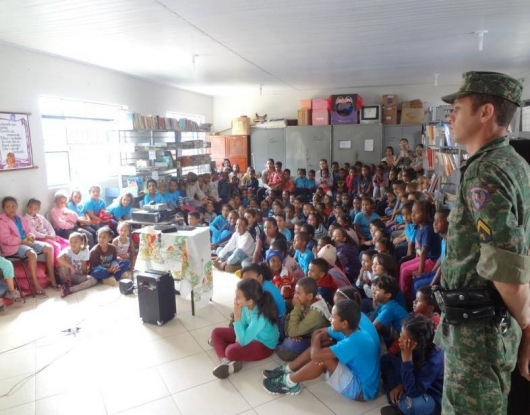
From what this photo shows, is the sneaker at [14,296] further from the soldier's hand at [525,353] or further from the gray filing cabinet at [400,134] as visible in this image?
the gray filing cabinet at [400,134]

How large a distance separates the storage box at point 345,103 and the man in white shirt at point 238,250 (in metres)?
5.10

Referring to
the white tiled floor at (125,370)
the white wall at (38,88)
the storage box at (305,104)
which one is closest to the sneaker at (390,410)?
the white tiled floor at (125,370)

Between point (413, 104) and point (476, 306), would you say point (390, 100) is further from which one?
point (476, 306)

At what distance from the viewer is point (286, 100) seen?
381 inches

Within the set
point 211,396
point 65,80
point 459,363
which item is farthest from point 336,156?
point 459,363

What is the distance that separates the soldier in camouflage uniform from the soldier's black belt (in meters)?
0.01

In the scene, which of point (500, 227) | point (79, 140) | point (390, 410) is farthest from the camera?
point (79, 140)

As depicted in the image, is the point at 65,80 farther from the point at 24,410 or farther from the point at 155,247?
the point at 24,410

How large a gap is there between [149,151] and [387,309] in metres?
4.98

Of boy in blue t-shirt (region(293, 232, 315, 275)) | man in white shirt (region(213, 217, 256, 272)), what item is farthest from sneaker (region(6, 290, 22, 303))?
boy in blue t-shirt (region(293, 232, 315, 275))

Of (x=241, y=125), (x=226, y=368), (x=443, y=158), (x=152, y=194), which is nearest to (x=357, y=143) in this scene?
(x=241, y=125)

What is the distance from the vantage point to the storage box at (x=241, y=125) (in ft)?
30.7

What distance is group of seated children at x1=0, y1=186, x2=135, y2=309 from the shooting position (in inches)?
158

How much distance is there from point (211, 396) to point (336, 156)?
732 cm
